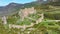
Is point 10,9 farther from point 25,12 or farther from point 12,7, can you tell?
point 25,12

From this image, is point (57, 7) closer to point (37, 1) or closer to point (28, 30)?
point (37, 1)

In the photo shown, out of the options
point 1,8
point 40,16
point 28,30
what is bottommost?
point 28,30

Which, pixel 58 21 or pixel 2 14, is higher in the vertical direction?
pixel 2 14

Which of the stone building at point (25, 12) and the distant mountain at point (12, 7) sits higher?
the distant mountain at point (12, 7)

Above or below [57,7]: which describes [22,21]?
below

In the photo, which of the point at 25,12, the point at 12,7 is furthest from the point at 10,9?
the point at 25,12

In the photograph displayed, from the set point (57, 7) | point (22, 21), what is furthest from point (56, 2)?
point (22, 21)

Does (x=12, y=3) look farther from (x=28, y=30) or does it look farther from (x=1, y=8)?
(x=28, y=30)

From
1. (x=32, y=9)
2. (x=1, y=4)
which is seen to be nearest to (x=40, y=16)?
(x=32, y=9)

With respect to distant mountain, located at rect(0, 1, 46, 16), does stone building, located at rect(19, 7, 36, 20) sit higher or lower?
Result: lower
